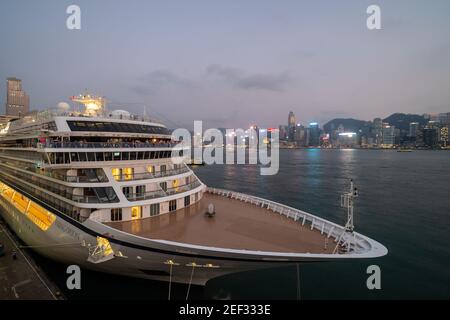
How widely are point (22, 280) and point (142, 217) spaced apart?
8258mm

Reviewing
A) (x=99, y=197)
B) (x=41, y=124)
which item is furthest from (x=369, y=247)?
(x=41, y=124)

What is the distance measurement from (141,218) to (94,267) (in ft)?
12.5

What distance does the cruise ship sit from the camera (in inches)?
494

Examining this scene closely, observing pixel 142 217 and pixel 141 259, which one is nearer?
pixel 141 259

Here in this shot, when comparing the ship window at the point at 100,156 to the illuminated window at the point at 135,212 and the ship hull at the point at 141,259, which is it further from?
the ship hull at the point at 141,259

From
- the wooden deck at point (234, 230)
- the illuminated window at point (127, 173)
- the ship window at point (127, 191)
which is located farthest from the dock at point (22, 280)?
the illuminated window at point (127, 173)

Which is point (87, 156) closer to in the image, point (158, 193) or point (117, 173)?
point (117, 173)

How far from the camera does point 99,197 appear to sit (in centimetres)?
1532

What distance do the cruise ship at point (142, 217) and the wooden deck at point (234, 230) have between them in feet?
0.19

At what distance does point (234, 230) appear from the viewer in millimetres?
14828

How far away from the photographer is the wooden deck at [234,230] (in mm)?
12945

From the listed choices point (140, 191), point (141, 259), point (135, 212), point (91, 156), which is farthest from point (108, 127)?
point (141, 259)

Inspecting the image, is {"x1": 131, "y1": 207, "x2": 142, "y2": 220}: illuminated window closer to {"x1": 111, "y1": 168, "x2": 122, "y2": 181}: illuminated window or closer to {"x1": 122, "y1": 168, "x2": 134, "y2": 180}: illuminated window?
{"x1": 122, "y1": 168, "x2": 134, "y2": 180}: illuminated window
